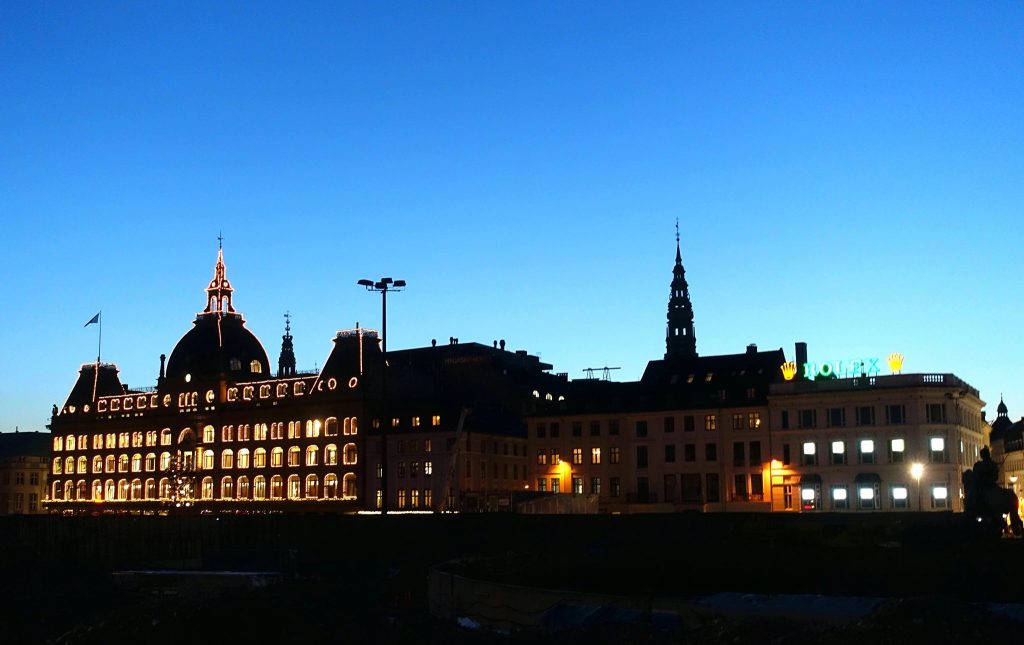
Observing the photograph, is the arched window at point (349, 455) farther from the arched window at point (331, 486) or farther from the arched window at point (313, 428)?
the arched window at point (313, 428)

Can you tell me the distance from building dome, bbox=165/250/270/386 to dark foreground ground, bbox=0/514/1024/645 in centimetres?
7011

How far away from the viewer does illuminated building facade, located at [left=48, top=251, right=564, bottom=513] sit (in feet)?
441

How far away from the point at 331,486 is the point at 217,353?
3127 cm

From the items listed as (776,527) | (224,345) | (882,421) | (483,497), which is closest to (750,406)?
(882,421)

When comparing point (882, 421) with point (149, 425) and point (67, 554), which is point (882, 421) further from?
point (149, 425)

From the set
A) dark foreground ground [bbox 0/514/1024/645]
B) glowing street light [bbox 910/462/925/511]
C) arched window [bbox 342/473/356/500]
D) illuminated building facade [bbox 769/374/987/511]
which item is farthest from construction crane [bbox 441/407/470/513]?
glowing street light [bbox 910/462/925/511]

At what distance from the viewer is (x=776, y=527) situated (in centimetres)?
7131

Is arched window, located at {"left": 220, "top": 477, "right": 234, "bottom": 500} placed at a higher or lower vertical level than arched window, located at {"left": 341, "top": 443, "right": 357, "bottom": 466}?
lower

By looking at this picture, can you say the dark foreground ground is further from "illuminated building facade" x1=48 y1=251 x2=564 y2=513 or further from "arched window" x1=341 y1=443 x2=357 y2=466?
"arched window" x1=341 y1=443 x2=357 y2=466

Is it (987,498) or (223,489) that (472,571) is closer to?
(987,498)

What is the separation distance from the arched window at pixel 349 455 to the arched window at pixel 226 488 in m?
20.0

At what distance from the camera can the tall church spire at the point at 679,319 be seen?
164000 millimetres

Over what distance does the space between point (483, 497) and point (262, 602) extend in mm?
95092

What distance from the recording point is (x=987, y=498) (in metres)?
54.1
